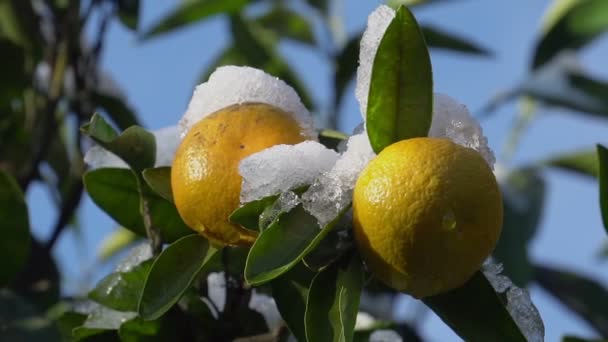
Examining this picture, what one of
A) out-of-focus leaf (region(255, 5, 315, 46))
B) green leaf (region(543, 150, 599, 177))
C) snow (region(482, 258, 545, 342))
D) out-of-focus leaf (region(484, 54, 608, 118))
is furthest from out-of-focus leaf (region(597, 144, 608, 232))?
out-of-focus leaf (region(255, 5, 315, 46))

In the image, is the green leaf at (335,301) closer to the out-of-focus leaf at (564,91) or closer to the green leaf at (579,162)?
the out-of-focus leaf at (564,91)

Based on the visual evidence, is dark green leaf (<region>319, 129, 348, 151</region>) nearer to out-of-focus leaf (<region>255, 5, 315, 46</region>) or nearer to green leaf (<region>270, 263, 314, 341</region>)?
green leaf (<region>270, 263, 314, 341</region>)

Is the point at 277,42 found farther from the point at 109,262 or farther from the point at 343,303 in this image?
the point at 343,303

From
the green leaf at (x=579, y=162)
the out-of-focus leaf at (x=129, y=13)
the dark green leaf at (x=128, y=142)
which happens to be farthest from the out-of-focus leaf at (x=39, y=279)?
the green leaf at (x=579, y=162)

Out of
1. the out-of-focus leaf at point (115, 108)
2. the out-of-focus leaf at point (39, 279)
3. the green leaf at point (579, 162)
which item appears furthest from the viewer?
the green leaf at point (579, 162)

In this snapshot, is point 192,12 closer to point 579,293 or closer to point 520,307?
point 579,293

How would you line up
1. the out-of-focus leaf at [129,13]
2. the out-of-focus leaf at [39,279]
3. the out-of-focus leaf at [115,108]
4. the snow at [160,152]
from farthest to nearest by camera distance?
the out-of-focus leaf at [115,108]
the out-of-focus leaf at [129,13]
the out-of-focus leaf at [39,279]
the snow at [160,152]
